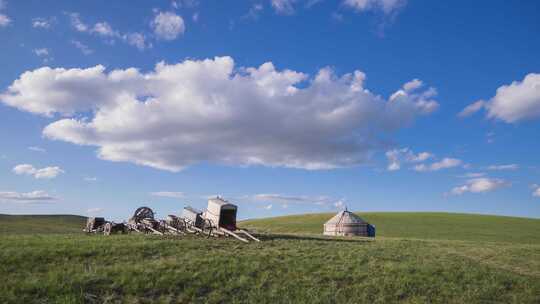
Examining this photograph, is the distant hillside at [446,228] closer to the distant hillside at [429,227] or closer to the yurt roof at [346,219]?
the distant hillside at [429,227]

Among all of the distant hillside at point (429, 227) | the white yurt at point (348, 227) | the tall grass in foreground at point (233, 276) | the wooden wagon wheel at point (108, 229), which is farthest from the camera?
the distant hillside at point (429, 227)

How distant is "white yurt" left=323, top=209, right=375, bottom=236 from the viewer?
155 feet

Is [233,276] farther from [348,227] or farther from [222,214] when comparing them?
[348,227]

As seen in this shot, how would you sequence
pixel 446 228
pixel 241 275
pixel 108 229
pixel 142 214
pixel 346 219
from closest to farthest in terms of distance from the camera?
pixel 241 275, pixel 108 229, pixel 142 214, pixel 346 219, pixel 446 228

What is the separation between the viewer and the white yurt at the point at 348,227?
155 feet

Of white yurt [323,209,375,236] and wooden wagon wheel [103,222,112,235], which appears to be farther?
white yurt [323,209,375,236]

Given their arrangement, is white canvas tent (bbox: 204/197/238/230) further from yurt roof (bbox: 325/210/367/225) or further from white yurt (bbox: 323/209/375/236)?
yurt roof (bbox: 325/210/367/225)

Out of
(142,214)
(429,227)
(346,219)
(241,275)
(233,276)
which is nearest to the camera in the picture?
(233,276)

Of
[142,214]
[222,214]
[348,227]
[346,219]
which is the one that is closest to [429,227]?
[346,219]

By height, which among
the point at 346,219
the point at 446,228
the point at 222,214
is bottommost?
the point at 446,228

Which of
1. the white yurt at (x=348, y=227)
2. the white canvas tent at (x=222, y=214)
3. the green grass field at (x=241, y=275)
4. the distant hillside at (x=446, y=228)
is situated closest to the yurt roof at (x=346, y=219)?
the white yurt at (x=348, y=227)

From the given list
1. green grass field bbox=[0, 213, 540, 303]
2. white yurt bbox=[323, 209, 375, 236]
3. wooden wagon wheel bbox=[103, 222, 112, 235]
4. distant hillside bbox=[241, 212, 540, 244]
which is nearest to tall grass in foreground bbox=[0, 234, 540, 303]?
green grass field bbox=[0, 213, 540, 303]

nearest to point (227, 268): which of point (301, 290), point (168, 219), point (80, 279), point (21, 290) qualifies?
point (301, 290)

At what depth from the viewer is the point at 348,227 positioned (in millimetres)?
47281
